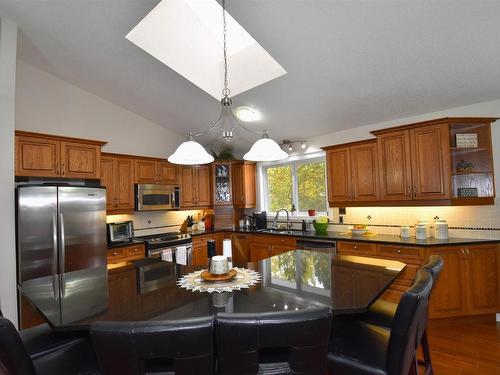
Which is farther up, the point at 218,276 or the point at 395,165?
the point at 395,165

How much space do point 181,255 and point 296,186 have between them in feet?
7.48

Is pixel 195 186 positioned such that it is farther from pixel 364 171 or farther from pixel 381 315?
pixel 381 315

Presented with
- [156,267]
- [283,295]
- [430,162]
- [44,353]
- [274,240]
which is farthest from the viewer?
[274,240]

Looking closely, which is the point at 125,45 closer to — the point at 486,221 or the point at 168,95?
the point at 168,95

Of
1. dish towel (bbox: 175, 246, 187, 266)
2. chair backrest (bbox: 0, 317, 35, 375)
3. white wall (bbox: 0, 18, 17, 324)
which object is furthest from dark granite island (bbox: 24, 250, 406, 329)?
dish towel (bbox: 175, 246, 187, 266)

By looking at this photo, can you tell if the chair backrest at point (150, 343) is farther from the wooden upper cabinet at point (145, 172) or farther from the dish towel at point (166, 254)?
the wooden upper cabinet at point (145, 172)

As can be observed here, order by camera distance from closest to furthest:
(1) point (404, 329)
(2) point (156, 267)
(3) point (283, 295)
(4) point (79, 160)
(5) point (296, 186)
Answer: (1) point (404, 329), (3) point (283, 295), (2) point (156, 267), (4) point (79, 160), (5) point (296, 186)

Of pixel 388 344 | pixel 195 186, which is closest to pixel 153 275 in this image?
pixel 388 344

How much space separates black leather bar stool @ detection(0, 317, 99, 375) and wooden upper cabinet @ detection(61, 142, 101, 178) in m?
2.29

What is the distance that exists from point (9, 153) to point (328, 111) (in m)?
3.52

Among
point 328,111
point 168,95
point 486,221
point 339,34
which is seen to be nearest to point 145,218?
point 168,95

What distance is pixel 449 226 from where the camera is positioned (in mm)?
3154

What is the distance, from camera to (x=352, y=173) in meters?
3.67

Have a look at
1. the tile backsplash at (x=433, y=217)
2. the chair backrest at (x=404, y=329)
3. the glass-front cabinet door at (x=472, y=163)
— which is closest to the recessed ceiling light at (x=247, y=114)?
the tile backsplash at (x=433, y=217)
